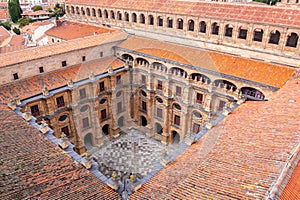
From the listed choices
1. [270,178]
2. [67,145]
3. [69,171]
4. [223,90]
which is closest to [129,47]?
[223,90]

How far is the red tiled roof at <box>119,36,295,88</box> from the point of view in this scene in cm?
2466

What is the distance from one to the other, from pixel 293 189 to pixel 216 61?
2204 centimetres

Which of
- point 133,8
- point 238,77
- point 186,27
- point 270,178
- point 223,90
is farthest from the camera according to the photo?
point 133,8

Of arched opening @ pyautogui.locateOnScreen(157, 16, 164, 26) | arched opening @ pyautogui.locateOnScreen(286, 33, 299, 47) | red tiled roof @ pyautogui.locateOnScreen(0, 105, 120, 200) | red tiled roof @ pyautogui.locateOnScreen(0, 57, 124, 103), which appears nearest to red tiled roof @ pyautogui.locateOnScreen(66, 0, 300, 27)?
arched opening @ pyautogui.locateOnScreen(157, 16, 164, 26)

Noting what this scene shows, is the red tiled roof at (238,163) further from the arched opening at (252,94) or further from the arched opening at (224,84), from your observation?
the arched opening at (224,84)

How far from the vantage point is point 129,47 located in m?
35.9

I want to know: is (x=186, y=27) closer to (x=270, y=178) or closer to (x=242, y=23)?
(x=242, y=23)

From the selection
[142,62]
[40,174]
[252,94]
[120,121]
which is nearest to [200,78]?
[252,94]

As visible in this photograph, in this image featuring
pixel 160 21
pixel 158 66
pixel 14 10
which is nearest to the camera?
pixel 158 66

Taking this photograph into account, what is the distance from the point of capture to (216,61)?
28719 mm

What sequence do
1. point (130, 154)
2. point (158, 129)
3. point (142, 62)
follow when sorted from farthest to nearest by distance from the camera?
point (158, 129) → point (142, 62) → point (130, 154)

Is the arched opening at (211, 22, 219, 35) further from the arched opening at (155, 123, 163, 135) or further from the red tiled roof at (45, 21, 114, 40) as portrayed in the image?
the red tiled roof at (45, 21, 114, 40)

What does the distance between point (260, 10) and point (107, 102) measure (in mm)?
22500

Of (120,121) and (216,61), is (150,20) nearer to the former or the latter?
(216,61)
